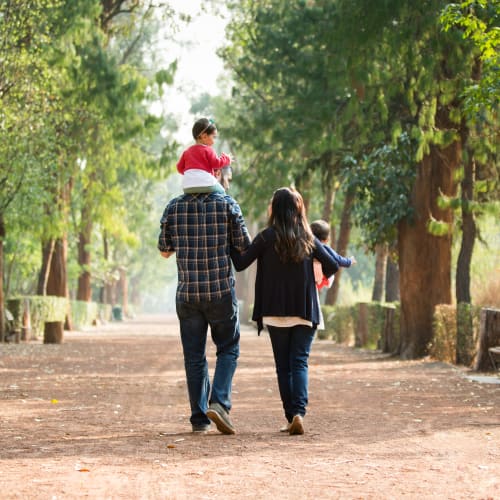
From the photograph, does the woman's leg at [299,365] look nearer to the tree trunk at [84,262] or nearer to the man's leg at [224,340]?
the man's leg at [224,340]

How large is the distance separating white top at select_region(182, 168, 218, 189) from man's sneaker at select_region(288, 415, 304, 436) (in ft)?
6.30

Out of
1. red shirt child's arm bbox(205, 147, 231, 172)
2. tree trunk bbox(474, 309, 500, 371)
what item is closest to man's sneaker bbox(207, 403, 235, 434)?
red shirt child's arm bbox(205, 147, 231, 172)

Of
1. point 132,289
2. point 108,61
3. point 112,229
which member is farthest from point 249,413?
point 132,289

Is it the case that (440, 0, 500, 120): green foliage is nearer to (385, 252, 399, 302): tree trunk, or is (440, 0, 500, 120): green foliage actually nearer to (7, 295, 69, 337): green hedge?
(385, 252, 399, 302): tree trunk

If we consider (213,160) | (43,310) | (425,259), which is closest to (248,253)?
(213,160)

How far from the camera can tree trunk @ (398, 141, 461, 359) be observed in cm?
2116

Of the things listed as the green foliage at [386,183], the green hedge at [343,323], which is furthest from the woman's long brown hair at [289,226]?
the green hedge at [343,323]

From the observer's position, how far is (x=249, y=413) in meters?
10.8

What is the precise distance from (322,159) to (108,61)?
6435 mm

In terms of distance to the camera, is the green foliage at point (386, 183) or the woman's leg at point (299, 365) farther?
the green foliage at point (386, 183)

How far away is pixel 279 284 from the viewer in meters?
8.73

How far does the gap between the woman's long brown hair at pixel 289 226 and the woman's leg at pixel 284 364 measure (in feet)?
1.94

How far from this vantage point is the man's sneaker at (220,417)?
848 centimetres

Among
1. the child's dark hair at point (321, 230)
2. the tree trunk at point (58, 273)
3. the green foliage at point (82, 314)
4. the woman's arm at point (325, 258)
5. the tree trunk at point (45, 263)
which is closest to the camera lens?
the woman's arm at point (325, 258)
